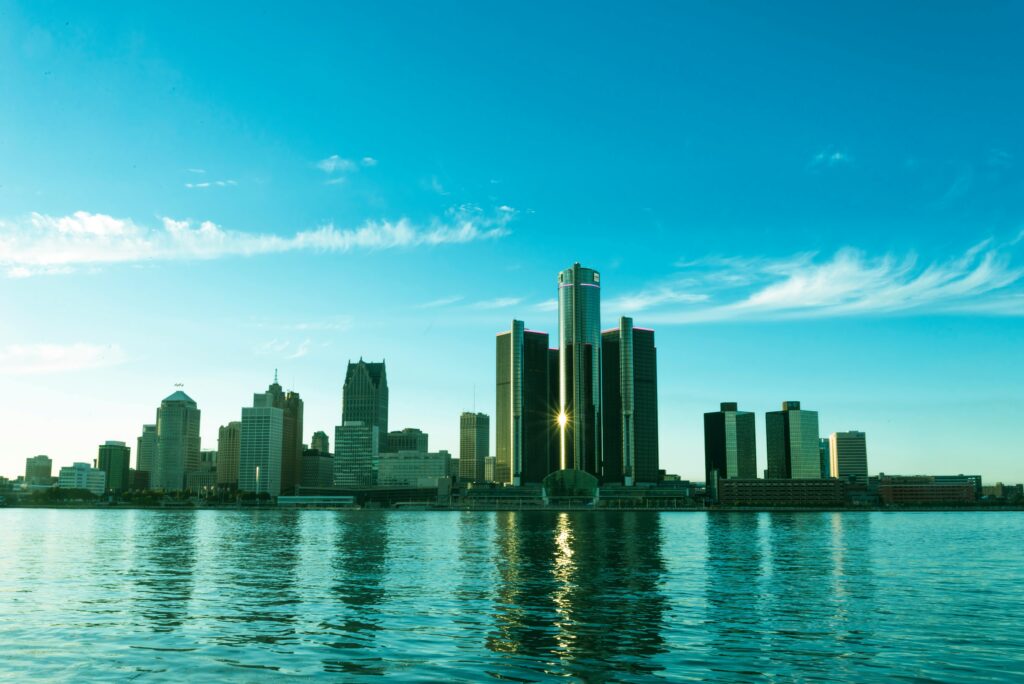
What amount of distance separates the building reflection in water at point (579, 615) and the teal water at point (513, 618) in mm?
211

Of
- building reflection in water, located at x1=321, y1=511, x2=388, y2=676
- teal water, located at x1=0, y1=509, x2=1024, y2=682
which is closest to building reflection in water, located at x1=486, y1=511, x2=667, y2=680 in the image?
teal water, located at x1=0, y1=509, x2=1024, y2=682

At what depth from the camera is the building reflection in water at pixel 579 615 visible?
41531 millimetres

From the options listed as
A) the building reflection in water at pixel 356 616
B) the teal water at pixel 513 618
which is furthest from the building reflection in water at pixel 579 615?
the building reflection in water at pixel 356 616

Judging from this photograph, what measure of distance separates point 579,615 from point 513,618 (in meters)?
4.62

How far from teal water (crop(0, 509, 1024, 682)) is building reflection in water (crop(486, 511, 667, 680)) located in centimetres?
21

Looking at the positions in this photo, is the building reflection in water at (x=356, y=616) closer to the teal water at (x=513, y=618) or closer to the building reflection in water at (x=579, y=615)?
the teal water at (x=513, y=618)

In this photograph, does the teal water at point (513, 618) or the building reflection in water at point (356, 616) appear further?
the building reflection in water at point (356, 616)

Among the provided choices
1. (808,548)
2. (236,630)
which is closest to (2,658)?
(236,630)

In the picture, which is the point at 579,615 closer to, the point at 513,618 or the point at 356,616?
the point at 513,618

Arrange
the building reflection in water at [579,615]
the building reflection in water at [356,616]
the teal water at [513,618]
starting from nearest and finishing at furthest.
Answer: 1. the teal water at [513,618]
2. the building reflection in water at [356,616]
3. the building reflection in water at [579,615]

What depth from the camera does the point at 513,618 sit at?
180ft

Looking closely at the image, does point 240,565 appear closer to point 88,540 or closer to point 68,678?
point 68,678

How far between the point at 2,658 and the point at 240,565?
53.1 m

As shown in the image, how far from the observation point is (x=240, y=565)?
94.4 metres
